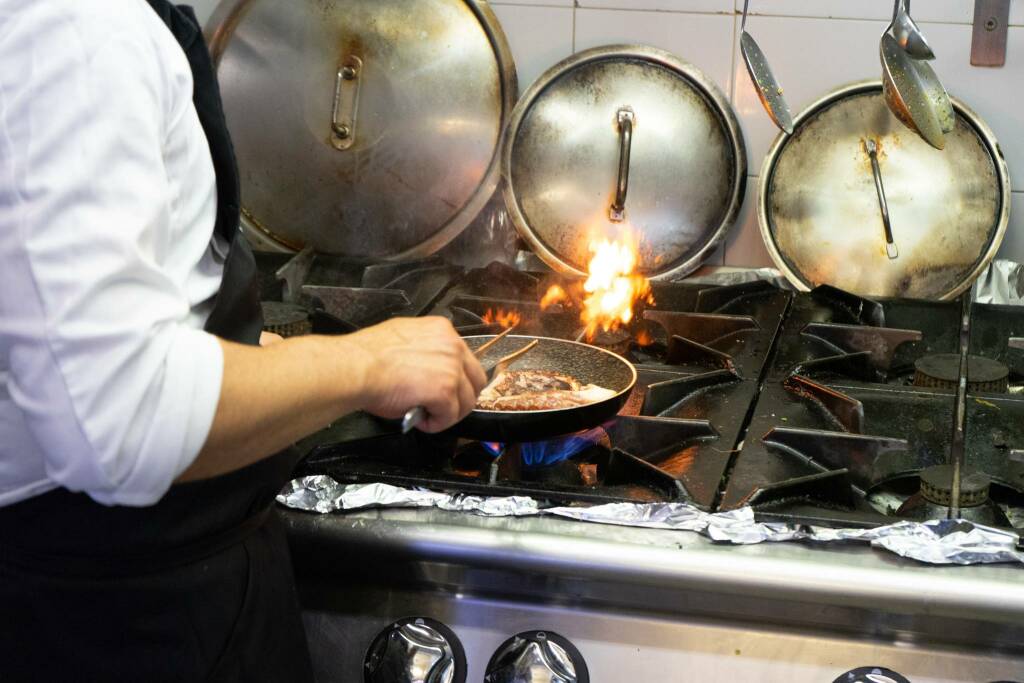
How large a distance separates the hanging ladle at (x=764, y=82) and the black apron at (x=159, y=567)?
935 mm

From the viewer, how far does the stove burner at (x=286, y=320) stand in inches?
59.0

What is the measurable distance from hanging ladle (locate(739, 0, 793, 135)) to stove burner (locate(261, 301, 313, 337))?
2.46ft

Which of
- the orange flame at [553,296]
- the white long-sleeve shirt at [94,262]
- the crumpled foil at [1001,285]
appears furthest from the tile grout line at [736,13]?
the white long-sleeve shirt at [94,262]

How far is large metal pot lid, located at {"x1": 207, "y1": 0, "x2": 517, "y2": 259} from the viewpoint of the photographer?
5.91ft

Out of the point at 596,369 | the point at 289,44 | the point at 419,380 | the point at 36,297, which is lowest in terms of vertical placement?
the point at 596,369

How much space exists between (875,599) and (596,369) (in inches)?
20.2

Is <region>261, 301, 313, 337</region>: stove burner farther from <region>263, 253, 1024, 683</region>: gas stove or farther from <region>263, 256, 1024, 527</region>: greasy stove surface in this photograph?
<region>263, 253, 1024, 683</region>: gas stove

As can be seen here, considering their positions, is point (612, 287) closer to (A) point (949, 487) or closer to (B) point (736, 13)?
(B) point (736, 13)

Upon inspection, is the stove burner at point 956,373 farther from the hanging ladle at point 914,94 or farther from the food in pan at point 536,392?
the food in pan at point 536,392

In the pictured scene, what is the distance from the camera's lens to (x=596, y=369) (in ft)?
4.42

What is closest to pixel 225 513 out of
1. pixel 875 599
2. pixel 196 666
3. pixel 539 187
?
pixel 196 666

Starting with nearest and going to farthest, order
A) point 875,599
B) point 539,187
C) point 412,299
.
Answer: point 875,599 → point 412,299 → point 539,187

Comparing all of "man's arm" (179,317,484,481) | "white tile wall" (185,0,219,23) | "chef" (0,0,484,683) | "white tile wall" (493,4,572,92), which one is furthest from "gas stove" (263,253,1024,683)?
"white tile wall" (185,0,219,23)

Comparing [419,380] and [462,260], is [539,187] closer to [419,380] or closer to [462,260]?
[462,260]
